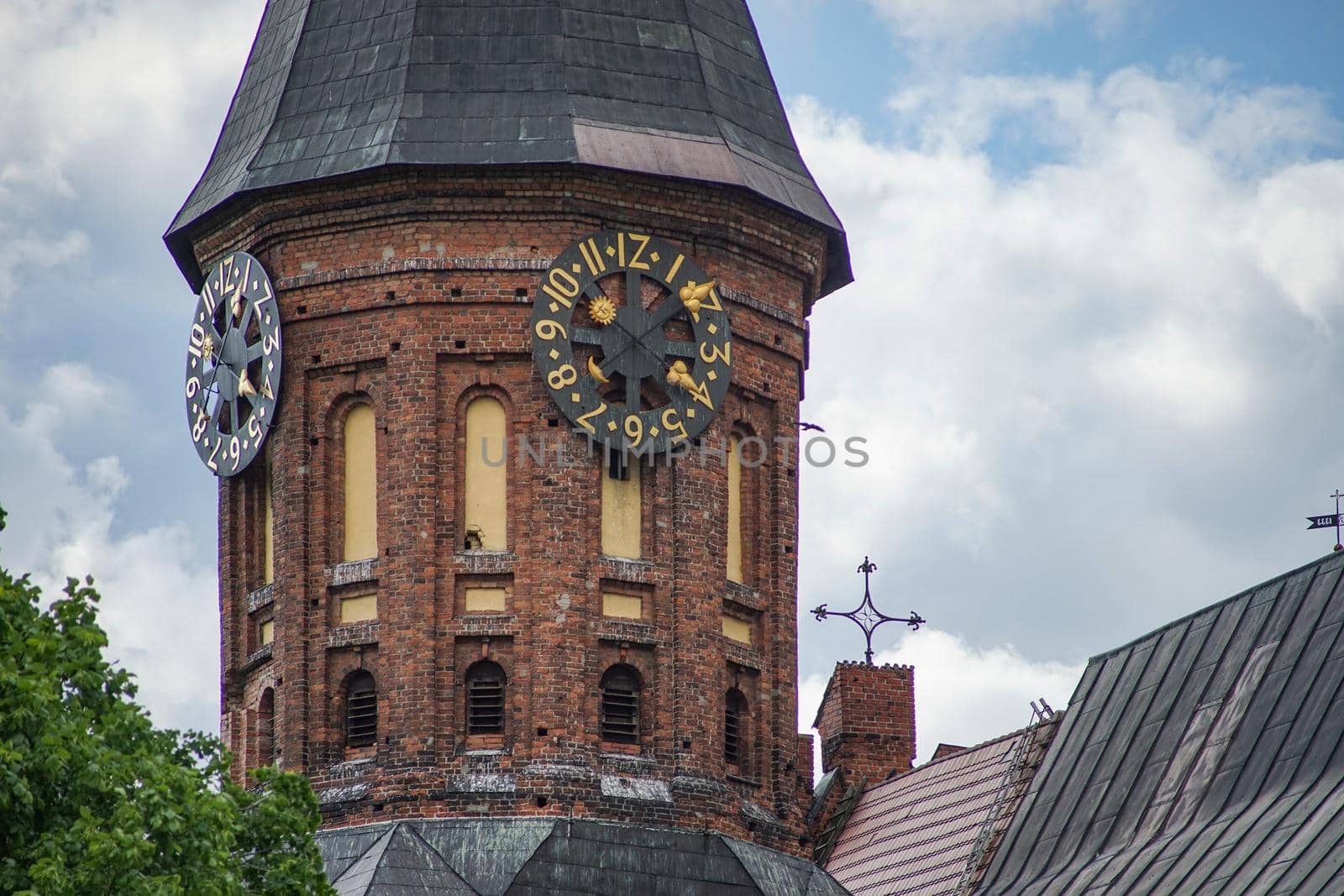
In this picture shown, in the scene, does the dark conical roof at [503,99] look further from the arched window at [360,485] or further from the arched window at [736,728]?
the arched window at [736,728]

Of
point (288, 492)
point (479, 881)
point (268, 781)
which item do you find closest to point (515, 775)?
point (479, 881)

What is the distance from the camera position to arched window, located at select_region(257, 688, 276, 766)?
45438 mm

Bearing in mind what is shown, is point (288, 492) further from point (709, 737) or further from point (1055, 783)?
point (1055, 783)

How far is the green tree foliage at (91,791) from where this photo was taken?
31.9 m

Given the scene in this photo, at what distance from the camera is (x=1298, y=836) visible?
39.3m

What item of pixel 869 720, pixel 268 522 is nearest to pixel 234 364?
pixel 268 522

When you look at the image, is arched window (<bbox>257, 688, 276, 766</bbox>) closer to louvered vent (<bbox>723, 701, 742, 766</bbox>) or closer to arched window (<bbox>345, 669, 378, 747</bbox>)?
arched window (<bbox>345, 669, 378, 747</bbox>)

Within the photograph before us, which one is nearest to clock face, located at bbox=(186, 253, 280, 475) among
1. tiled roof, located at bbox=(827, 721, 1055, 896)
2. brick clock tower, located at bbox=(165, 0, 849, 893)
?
brick clock tower, located at bbox=(165, 0, 849, 893)

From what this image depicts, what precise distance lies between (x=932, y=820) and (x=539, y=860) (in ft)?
30.4

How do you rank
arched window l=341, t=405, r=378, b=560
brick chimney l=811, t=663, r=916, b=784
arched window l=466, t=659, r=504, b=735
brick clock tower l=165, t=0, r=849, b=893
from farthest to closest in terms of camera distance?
brick chimney l=811, t=663, r=916, b=784 → arched window l=341, t=405, r=378, b=560 → arched window l=466, t=659, r=504, b=735 → brick clock tower l=165, t=0, r=849, b=893

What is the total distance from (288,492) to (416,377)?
2.22 m

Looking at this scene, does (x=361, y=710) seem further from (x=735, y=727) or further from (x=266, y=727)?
(x=735, y=727)

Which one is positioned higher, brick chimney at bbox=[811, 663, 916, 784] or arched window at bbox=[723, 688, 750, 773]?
brick chimney at bbox=[811, 663, 916, 784]

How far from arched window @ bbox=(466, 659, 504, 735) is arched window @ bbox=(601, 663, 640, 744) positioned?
1264 mm
